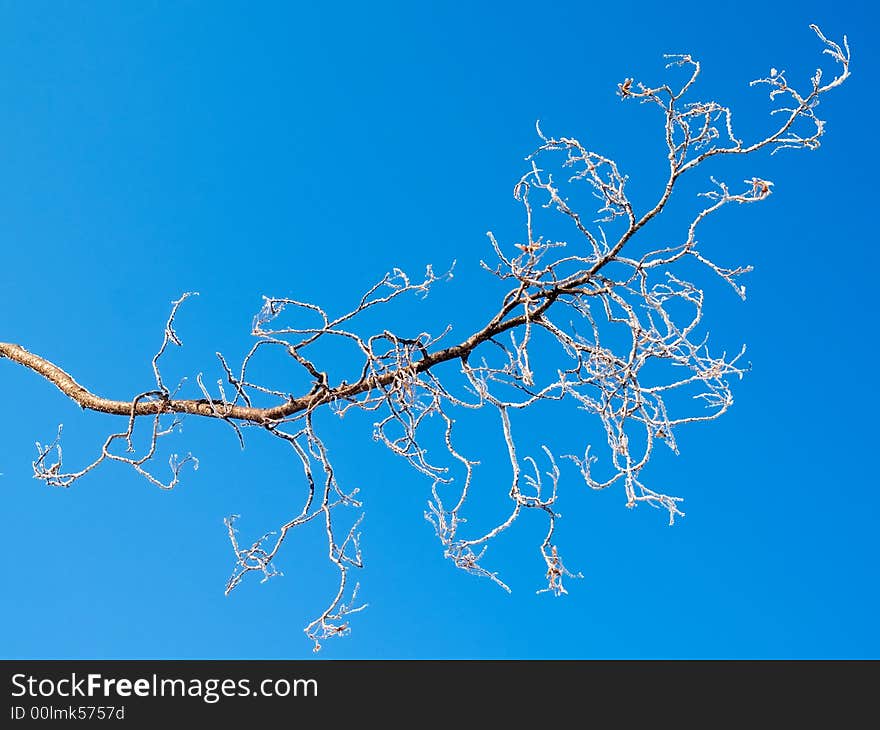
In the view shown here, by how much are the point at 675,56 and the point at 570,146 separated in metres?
0.43

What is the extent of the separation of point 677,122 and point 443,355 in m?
1.13

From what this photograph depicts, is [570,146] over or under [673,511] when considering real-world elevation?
A: over

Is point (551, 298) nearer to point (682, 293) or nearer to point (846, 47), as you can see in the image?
point (682, 293)

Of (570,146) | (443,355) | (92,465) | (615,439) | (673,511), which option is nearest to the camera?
(673,511)

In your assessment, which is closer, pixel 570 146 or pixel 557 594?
pixel 557 594

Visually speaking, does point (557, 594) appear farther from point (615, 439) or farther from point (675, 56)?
point (675, 56)

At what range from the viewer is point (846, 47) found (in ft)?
8.57

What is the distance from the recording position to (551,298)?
3.03 metres

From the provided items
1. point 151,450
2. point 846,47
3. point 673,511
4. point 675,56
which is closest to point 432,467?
point 673,511

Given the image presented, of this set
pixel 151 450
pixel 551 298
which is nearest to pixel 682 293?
pixel 551 298

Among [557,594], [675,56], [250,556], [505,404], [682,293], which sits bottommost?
[557,594]

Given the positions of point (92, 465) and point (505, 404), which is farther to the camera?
point (92, 465)

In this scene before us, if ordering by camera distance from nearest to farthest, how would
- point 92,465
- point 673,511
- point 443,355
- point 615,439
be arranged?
point 673,511 < point 615,439 < point 443,355 < point 92,465

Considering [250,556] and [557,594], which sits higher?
[250,556]
